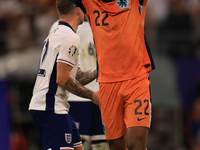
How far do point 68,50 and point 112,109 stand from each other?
0.73 metres

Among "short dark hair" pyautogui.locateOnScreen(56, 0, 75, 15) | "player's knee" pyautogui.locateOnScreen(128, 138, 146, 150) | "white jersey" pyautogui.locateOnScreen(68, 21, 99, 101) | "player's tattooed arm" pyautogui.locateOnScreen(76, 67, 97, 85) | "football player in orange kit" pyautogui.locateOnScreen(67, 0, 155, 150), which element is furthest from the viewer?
"white jersey" pyautogui.locateOnScreen(68, 21, 99, 101)

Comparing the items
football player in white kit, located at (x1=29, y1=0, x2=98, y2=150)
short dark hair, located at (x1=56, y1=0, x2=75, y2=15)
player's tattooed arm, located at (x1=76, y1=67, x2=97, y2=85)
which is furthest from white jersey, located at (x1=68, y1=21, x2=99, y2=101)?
football player in white kit, located at (x1=29, y1=0, x2=98, y2=150)

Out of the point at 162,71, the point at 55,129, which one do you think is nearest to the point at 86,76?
the point at 55,129

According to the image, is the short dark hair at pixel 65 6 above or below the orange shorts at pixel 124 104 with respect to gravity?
above

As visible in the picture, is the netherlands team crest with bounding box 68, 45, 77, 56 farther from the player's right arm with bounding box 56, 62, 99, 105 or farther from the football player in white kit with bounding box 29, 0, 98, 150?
→ the player's right arm with bounding box 56, 62, 99, 105

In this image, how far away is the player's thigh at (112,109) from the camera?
317 centimetres

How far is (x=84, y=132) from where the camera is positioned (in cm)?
494

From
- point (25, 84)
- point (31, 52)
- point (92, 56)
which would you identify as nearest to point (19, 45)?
point (31, 52)

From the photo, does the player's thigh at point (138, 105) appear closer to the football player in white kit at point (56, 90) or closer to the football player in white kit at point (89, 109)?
the football player in white kit at point (56, 90)

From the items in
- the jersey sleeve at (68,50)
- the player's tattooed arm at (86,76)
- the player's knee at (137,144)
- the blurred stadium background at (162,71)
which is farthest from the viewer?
the blurred stadium background at (162,71)

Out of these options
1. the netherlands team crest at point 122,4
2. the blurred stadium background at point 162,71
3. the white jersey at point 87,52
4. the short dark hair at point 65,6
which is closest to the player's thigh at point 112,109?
the netherlands team crest at point 122,4

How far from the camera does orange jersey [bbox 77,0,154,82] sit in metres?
→ 3.13

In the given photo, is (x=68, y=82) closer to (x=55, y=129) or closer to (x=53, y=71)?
(x=53, y=71)

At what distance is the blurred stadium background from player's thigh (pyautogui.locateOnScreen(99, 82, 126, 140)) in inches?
145
